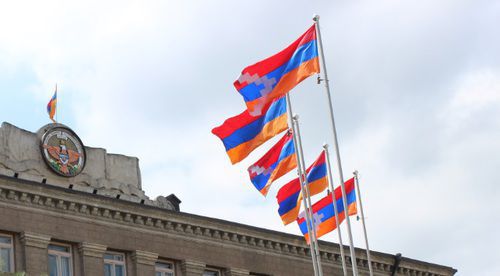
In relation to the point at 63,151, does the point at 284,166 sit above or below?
below

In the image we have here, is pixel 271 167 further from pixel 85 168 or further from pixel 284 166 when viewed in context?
pixel 85 168

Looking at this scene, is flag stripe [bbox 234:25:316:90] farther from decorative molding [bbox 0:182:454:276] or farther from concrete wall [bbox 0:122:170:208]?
concrete wall [bbox 0:122:170:208]

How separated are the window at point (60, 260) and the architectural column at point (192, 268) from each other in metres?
5.57

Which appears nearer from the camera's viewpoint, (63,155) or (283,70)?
(283,70)

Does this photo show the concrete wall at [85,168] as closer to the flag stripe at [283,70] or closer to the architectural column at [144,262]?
the architectural column at [144,262]

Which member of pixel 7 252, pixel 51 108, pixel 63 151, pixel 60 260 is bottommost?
pixel 7 252

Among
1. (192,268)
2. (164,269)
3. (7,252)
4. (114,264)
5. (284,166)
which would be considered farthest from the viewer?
(192,268)

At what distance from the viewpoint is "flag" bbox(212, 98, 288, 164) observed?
47438 millimetres

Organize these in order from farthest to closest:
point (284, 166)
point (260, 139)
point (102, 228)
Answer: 1. point (102, 228)
2. point (284, 166)
3. point (260, 139)

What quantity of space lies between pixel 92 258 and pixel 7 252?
368 centimetres

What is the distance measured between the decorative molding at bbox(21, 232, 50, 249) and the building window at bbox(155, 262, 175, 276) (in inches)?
223

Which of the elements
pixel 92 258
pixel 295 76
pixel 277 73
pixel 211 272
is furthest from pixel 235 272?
pixel 295 76

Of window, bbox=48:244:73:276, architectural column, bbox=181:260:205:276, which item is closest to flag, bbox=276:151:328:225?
architectural column, bbox=181:260:205:276

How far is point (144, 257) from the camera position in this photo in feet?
179
